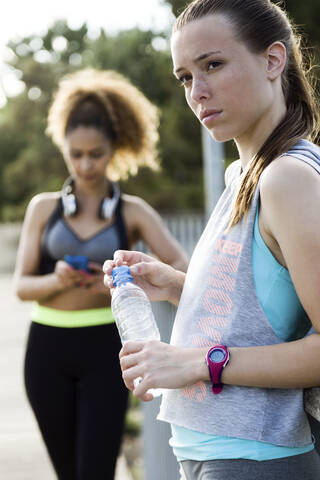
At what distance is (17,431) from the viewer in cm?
541

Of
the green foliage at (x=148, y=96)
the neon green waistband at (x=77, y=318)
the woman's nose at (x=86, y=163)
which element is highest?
the green foliage at (x=148, y=96)

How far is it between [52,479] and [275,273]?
359 cm

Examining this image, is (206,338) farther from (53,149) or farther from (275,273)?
(53,149)

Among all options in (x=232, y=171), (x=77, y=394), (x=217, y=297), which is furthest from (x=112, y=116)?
(x=217, y=297)

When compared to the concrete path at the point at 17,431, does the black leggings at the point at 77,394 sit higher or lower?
higher

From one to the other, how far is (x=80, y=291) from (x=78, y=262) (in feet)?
0.83

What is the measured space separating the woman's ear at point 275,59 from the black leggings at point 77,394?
1.91 metres

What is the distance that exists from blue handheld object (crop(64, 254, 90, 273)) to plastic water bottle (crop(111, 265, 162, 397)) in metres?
1.14

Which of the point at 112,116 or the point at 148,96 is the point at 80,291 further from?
the point at 148,96

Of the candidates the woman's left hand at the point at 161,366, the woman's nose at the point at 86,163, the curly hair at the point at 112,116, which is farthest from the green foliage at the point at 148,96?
the woman's left hand at the point at 161,366

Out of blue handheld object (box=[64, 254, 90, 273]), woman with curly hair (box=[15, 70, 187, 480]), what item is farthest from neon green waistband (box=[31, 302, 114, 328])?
→ blue handheld object (box=[64, 254, 90, 273])

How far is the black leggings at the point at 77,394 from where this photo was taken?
302cm

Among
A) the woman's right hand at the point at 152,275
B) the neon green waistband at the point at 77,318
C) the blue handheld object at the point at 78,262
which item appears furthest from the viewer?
the neon green waistband at the point at 77,318

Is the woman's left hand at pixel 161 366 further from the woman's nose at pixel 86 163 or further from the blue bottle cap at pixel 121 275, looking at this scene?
the woman's nose at pixel 86 163
